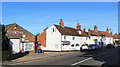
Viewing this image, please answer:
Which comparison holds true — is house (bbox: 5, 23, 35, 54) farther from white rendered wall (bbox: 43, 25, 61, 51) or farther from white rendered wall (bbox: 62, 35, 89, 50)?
white rendered wall (bbox: 62, 35, 89, 50)

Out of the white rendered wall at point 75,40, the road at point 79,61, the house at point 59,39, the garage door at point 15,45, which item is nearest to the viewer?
the road at point 79,61

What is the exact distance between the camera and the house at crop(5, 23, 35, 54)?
24.9m

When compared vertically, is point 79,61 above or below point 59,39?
below

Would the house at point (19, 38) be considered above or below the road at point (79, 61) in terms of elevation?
above

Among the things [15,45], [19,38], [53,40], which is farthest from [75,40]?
[15,45]

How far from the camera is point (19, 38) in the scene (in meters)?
26.3

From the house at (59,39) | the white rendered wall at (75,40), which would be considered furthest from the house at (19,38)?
the white rendered wall at (75,40)

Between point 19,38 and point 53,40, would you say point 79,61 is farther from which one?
point 53,40

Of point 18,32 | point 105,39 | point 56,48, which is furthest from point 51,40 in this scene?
point 105,39

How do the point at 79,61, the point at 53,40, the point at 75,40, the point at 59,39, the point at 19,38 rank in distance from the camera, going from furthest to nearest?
the point at 75,40, the point at 53,40, the point at 59,39, the point at 19,38, the point at 79,61

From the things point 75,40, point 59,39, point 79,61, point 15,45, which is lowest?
point 79,61

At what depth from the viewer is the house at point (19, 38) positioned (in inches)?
980

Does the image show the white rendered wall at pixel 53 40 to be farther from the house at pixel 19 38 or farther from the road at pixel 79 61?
the road at pixel 79 61

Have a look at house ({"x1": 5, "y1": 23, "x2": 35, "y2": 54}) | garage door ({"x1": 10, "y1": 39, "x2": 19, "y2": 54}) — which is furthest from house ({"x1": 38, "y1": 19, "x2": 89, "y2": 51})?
garage door ({"x1": 10, "y1": 39, "x2": 19, "y2": 54})
